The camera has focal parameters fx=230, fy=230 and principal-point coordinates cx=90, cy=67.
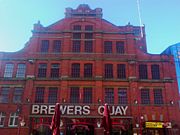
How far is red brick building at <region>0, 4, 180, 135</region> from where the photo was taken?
28.8 m

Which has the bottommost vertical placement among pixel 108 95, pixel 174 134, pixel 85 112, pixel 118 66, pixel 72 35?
pixel 174 134

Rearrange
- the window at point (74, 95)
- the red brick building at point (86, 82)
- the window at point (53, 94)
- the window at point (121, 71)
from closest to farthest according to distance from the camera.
Answer: 1. the red brick building at point (86, 82)
2. the window at point (74, 95)
3. the window at point (53, 94)
4. the window at point (121, 71)

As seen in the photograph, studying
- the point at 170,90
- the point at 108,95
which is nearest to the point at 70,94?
the point at 108,95

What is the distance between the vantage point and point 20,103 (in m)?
29.6

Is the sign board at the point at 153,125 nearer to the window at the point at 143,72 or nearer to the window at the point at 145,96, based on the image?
the window at the point at 145,96

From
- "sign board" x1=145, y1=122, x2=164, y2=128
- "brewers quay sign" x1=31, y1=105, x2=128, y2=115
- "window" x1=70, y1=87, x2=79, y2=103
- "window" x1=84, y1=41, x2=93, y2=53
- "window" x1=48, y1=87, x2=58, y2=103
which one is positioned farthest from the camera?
"window" x1=84, y1=41, x2=93, y2=53

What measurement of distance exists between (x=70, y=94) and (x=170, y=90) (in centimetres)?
1316

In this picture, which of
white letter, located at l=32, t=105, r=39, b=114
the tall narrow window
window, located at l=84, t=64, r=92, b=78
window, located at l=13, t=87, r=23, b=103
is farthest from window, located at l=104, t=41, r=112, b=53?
window, located at l=13, t=87, r=23, b=103

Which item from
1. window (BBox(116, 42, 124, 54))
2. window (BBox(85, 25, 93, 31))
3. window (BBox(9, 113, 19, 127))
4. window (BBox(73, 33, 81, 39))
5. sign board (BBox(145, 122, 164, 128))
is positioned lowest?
sign board (BBox(145, 122, 164, 128))

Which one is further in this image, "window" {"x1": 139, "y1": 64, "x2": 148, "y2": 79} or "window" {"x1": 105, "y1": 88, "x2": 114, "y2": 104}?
"window" {"x1": 139, "y1": 64, "x2": 148, "y2": 79}

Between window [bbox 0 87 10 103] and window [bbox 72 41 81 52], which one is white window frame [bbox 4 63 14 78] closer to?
window [bbox 0 87 10 103]

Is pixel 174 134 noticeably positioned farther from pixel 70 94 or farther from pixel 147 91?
pixel 70 94

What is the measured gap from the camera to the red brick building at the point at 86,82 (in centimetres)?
2878

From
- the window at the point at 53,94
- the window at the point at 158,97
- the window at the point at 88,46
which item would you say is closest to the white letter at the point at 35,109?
the window at the point at 53,94
